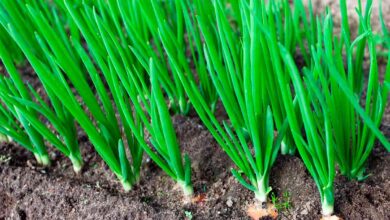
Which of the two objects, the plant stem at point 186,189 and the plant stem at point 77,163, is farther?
the plant stem at point 77,163

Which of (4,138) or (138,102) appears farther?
(4,138)

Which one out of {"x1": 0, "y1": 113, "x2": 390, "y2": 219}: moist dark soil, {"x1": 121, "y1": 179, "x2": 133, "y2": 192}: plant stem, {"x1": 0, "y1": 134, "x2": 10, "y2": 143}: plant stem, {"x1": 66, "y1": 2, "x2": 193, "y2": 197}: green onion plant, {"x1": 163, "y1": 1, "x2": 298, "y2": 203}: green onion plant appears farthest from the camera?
{"x1": 0, "y1": 134, "x2": 10, "y2": 143}: plant stem

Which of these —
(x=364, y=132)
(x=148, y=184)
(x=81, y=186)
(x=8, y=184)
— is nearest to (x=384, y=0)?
(x=364, y=132)

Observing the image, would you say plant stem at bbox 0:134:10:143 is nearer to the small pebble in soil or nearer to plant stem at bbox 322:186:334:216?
the small pebble in soil

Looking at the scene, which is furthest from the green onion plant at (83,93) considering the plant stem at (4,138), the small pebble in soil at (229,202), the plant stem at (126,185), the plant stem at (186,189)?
the plant stem at (4,138)

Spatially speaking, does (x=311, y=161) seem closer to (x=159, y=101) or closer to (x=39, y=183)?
(x=159, y=101)

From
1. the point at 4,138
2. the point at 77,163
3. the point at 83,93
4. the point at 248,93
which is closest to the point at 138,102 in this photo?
the point at 83,93

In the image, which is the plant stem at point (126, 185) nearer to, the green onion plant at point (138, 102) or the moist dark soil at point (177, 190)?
Result: the moist dark soil at point (177, 190)

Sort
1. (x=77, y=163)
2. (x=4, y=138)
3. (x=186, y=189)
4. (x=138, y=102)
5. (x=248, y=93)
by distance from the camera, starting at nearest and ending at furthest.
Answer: (x=248, y=93) < (x=138, y=102) < (x=186, y=189) < (x=77, y=163) < (x=4, y=138)

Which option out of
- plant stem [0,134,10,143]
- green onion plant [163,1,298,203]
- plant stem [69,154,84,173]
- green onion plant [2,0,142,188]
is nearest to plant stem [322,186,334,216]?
green onion plant [163,1,298,203]

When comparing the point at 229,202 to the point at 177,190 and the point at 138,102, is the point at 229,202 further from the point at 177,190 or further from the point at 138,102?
the point at 138,102

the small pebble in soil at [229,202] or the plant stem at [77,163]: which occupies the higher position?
the plant stem at [77,163]
